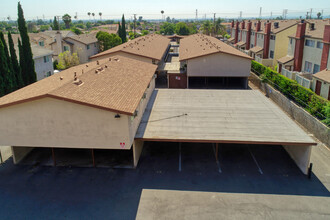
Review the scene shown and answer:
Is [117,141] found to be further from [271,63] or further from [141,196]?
[271,63]

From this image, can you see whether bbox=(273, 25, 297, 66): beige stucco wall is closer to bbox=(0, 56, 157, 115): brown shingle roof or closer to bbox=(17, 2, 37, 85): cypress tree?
bbox=(0, 56, 157, 115): brown shingle roof

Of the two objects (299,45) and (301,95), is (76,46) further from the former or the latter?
(301,95)

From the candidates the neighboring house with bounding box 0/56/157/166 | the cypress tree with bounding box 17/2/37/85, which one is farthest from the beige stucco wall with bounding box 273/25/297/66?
the cypress tree with bounding box 17/2/37/85

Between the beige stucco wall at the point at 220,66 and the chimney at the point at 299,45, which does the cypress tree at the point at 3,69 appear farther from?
the chimney at the point at 299,45

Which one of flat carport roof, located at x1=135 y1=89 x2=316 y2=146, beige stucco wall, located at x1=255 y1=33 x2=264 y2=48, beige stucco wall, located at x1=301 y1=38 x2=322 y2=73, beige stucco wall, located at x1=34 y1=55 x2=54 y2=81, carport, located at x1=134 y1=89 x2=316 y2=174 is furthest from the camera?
beige stucco wall, located at x1=255 y1=33 x2=264 y2=48

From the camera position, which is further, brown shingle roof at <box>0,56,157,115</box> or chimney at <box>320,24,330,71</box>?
chimney at <box>320,24,330,71</box>
